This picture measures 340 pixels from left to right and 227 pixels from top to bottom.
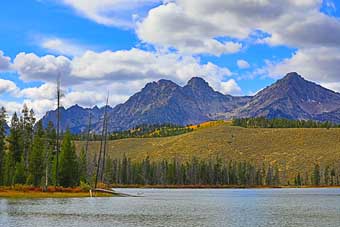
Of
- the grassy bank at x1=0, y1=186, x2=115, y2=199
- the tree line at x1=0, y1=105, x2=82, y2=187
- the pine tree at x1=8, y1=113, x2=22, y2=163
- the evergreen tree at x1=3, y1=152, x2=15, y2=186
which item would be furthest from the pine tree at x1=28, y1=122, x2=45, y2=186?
the grassy bank at x1=0, y1=186, x2=115, y2=199

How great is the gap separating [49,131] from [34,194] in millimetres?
39463

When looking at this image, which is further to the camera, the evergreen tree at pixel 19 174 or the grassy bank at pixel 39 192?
the evergreen tree at pixel 19 174

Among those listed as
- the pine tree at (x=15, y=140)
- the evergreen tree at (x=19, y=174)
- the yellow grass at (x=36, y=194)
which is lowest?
the yellow grass at (x=36, y=194)

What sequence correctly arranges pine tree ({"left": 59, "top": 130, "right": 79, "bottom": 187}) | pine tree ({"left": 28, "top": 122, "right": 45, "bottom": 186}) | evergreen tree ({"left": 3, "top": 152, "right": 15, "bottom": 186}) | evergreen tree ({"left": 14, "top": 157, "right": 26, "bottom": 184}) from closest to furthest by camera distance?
pine tree ({"left": 28, "top": 122, "right": 45, "bottom": 186}), pine tree ({"left": 59, "top": 130, "right": 79, "bottom": 187}), evergreen tree ({"left": 14, "top": 157, "right": 26, "bottom": 184}), evergreen tree ({"left": 3, "top": 152, "right": 15, "bottom": 186})

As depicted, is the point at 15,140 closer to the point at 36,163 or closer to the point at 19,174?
the point at 19,174

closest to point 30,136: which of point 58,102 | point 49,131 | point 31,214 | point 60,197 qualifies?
point 49,131

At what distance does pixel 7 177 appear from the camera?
107 metres

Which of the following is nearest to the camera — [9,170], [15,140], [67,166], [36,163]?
[36,163]

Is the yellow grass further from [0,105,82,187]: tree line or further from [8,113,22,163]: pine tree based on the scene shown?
[8,113,22,163]: pine tree

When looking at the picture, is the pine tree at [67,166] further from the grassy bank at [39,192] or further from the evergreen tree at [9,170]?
the evergreen tree at [9,170]

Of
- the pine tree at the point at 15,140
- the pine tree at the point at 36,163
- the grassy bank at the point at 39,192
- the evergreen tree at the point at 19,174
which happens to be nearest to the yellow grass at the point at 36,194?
the grassy bank at the point at 39,192

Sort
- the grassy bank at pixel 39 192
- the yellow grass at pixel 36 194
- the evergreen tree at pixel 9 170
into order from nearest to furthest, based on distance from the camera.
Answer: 1. the yellow grass at pixel 36 194
2. the grassy bank at pixel 39 192
3. the evergreen tree at pixel 9 170

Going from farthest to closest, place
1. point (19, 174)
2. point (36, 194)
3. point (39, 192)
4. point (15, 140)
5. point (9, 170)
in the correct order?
point (9, 170)
point (15, 140)
point (19, 174)
point (39, 192)
point (36, 194)

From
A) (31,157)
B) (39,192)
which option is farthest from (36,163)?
(39,192)
